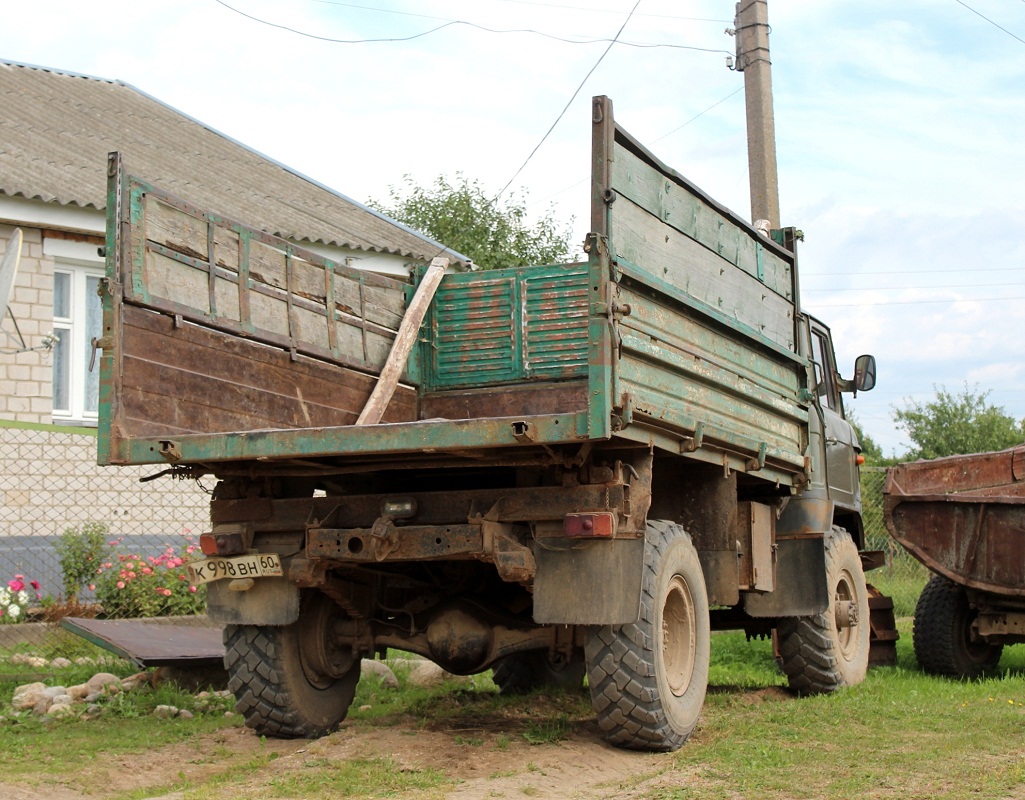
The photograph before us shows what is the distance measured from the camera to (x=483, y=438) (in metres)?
5.04

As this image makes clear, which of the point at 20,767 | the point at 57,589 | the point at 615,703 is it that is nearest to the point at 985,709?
the point at 615,703

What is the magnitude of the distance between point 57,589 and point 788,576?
556cm

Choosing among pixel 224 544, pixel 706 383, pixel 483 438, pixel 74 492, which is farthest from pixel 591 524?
pixel 74 492

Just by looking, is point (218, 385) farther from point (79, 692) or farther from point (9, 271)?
point (79, 692)

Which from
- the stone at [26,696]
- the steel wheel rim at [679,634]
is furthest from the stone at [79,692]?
the steel wheel rim at [679,634]

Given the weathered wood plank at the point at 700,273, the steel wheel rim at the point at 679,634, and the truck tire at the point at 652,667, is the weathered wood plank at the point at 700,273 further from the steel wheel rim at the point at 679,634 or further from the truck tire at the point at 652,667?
the steel wheel rim at the point at 679,634

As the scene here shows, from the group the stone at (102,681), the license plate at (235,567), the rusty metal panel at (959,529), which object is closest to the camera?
the license plate at (235,567)

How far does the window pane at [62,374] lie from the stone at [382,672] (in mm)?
4703

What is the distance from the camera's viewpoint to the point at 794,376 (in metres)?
7.75

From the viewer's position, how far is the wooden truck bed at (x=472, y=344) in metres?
5.30

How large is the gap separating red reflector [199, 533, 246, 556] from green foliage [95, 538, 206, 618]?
3.92 meters

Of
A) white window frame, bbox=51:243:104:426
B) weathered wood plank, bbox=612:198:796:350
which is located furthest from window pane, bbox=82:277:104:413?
weathered wood plank, bbox=612:198:796:350

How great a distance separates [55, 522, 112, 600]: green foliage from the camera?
395 inches

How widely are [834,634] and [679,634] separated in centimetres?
241
